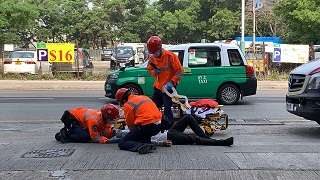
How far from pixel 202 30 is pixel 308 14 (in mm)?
23423

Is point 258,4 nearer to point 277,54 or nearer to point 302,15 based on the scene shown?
point 277,54

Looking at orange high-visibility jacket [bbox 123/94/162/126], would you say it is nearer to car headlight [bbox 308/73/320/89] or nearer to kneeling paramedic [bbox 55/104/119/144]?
kneeling paramedic [bbox 55/104/119/144]

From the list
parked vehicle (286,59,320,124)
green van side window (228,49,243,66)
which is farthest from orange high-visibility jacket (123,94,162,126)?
green van side window (228,49,243,66)

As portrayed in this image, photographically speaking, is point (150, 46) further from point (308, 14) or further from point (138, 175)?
point (308, 14)

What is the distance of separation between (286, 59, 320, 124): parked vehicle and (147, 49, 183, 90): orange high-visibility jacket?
2178 millimetres

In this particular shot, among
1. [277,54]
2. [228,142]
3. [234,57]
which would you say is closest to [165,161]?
[228,142]

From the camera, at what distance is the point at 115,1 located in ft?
183

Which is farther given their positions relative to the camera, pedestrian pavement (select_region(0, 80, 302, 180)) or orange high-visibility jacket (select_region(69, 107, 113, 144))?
orange high-visibility jacket (select_region(69, 107, 113, 144))

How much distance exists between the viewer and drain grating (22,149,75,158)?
636 centimetres

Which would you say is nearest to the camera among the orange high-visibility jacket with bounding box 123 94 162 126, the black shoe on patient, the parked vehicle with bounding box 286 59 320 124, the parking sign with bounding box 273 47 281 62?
the black shoe on patient

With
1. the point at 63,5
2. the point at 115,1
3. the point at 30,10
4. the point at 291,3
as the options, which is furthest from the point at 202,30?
the point at 30,10

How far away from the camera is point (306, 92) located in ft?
26.6

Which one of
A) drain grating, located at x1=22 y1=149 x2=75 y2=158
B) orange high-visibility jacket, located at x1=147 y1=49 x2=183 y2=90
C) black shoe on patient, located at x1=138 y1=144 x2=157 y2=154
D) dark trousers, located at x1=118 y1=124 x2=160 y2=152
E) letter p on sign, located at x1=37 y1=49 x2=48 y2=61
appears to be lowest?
drain grating, located at x1=22 y1=149 x2=75 y2=158

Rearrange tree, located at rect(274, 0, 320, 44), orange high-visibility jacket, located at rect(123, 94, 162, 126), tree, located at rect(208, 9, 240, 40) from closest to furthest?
orange high-visibility jacket, located at rect(123, 94, 162, 126) → tree, located at rect(274, 0, 320, 44) → tree, located at rect(208, 9, 240, 40)
